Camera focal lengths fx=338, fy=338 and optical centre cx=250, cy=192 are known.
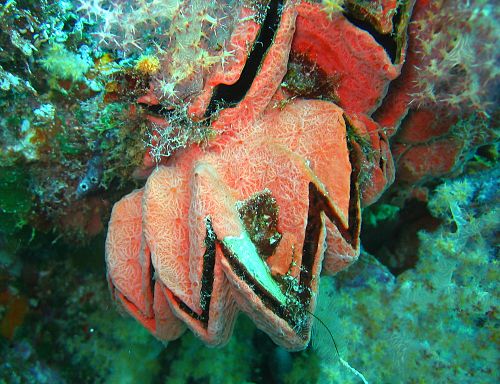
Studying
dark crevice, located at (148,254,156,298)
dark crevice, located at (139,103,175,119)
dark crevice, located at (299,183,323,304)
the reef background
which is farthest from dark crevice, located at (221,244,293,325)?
dark crevice, located at (139,103,175,119)

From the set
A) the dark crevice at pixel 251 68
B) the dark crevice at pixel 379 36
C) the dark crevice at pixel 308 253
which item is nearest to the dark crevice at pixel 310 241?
the dark crevice at pixel 308 253

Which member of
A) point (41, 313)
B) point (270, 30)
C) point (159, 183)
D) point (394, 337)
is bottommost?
point (394, 337)

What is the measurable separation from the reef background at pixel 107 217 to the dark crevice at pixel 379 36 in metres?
0.16

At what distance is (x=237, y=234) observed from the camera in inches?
70.7

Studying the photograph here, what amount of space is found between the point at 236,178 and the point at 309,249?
594mm

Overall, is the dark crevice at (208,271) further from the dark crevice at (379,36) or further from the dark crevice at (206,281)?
the dark crevice at (379,36)

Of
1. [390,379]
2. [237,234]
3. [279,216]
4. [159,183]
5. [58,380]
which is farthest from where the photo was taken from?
[58,380]

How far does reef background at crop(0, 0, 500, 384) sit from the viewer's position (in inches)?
75.2

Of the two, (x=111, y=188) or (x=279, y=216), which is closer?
(x=279, y=216)

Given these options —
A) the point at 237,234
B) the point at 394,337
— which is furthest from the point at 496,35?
the point at 394,337

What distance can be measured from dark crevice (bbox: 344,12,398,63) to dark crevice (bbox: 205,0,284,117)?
1.28 feet

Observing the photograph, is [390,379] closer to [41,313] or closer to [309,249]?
[309,249]

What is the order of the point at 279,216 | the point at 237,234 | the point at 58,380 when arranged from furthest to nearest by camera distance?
the point at 58,380, the point at 279,216, the point at 237,234

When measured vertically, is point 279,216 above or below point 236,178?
below
